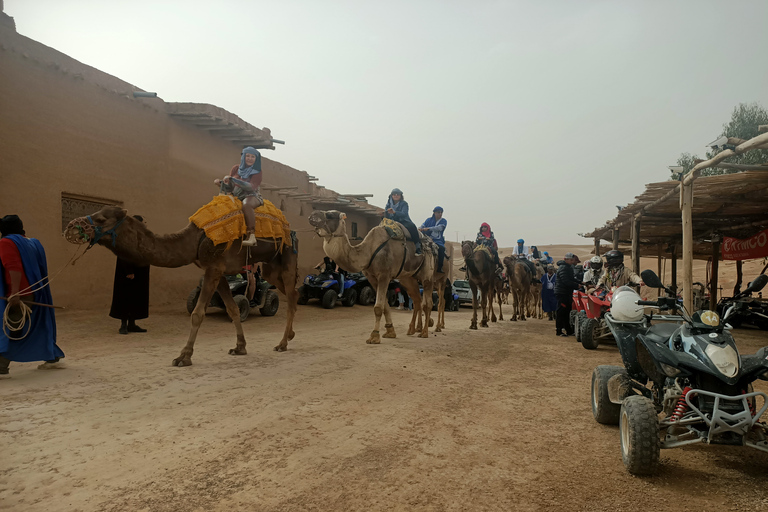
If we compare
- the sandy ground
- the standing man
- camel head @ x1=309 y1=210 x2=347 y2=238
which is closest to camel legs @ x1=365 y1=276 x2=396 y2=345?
camel head @ x1=309 y1=210 x2=347 y2=238

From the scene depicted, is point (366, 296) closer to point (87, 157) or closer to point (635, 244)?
A: point (635, 244)

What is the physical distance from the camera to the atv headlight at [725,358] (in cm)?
316

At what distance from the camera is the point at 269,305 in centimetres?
1451

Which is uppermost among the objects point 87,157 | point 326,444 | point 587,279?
point 87,157

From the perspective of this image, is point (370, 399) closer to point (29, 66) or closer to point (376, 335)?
point (376, 335)

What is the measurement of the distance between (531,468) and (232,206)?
5793 millimetres

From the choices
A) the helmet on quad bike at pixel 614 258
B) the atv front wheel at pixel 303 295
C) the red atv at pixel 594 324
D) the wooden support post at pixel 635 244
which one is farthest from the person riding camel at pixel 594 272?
the atv front wheel at pixel 303 295

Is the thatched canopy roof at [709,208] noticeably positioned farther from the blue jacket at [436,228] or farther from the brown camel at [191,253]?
the brown camel at [191,253]

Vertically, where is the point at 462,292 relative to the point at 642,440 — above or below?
above

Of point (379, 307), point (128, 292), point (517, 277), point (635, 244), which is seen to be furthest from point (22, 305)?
point (517, 277)

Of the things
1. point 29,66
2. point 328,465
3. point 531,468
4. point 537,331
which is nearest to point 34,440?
point 328,465

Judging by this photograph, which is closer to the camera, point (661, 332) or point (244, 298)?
point (661, 332)

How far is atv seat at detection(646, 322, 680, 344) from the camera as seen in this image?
387cm

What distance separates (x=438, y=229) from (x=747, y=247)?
389 inches
